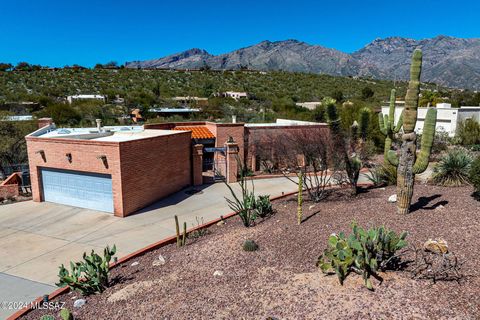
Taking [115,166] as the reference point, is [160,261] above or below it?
below

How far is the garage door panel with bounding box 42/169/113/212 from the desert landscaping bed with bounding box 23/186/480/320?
5463 millimetres

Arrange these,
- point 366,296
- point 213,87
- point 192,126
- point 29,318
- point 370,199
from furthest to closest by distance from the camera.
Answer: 1. point 213,87
2. point 192,126
3. point 370,199
4. point 29,318
5. point 366,296

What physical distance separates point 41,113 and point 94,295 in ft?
115

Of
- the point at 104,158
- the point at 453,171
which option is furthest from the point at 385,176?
the point at 104,158

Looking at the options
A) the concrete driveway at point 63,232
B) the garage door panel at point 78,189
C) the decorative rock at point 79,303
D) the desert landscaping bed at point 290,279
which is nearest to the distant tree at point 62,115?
the garage door panel at point 78,189

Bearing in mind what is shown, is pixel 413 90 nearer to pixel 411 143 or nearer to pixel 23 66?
pixel 411 143

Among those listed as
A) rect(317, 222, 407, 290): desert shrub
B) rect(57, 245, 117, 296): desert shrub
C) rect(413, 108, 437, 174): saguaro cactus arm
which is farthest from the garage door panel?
rect(413, 108, 437, 174): saguaro cactus arm

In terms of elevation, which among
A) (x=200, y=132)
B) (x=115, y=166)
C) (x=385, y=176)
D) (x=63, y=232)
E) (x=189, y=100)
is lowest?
(x=63, y=232)

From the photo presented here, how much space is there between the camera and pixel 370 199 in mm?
12453

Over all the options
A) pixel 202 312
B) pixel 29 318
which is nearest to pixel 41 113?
pixel 29 318

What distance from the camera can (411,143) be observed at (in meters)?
10.0

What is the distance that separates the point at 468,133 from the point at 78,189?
25.7 metres

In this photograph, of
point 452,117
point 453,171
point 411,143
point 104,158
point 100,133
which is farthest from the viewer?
point 452,117

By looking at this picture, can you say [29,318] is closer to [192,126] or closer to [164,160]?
[164,160]
